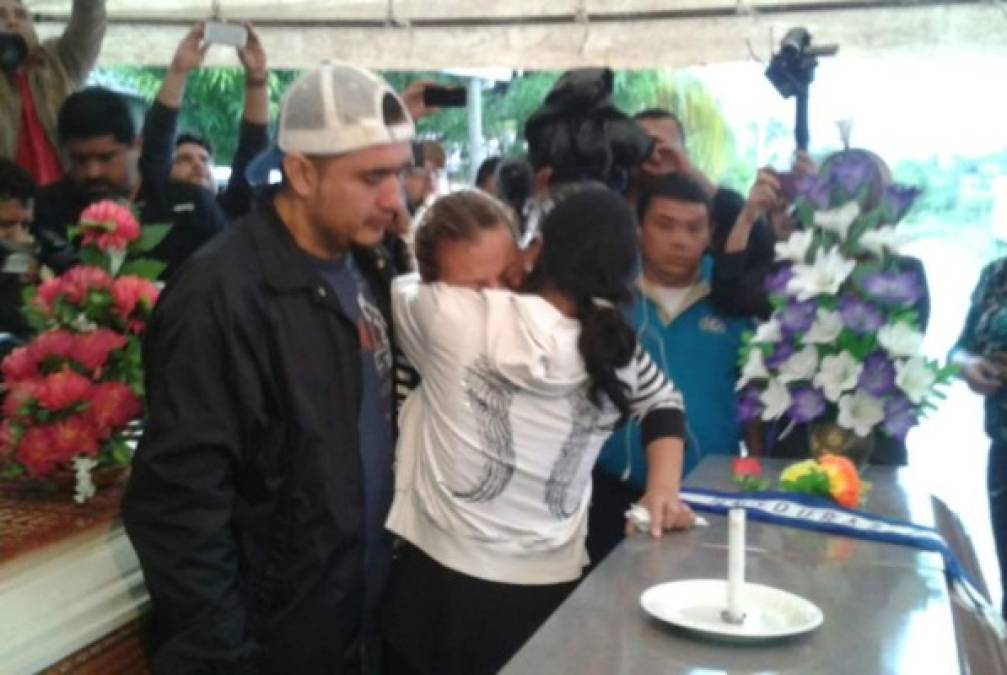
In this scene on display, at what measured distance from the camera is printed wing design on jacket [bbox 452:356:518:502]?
1.88 m

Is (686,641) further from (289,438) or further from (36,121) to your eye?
(36,121)

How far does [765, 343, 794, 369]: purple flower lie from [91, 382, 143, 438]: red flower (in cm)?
118

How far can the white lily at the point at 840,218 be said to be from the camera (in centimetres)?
227

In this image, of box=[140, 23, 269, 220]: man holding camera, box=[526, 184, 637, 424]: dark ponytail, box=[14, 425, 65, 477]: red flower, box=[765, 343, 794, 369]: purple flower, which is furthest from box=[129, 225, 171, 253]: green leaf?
box=[765, 343, 794, 369]: purple flower

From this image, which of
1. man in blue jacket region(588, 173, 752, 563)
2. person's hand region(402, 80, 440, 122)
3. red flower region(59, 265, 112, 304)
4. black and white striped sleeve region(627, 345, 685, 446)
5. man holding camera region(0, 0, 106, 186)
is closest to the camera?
red flower region(59, 265, 112, 304)

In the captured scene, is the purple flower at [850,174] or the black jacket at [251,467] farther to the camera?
the purple flower at [850,174]

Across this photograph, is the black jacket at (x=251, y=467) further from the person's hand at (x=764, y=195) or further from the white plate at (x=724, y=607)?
A: the person's hand at (x=764, y=195)

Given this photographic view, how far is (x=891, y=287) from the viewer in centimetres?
221

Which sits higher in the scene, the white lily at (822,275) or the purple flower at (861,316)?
the white lily at (822,275)

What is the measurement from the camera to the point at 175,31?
12.0ft

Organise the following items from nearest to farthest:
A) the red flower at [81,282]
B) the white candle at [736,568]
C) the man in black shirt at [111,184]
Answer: the white candle at [736,568] → the red flower at [81,282] → the man in black shirt at [111,184]

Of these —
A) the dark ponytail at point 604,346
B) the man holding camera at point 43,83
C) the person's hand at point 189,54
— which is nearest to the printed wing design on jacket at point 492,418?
the dark ponytail at point 604,346

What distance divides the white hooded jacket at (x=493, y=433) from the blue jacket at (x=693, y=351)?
1.69ft

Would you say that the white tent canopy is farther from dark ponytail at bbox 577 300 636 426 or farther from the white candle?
the white candle
